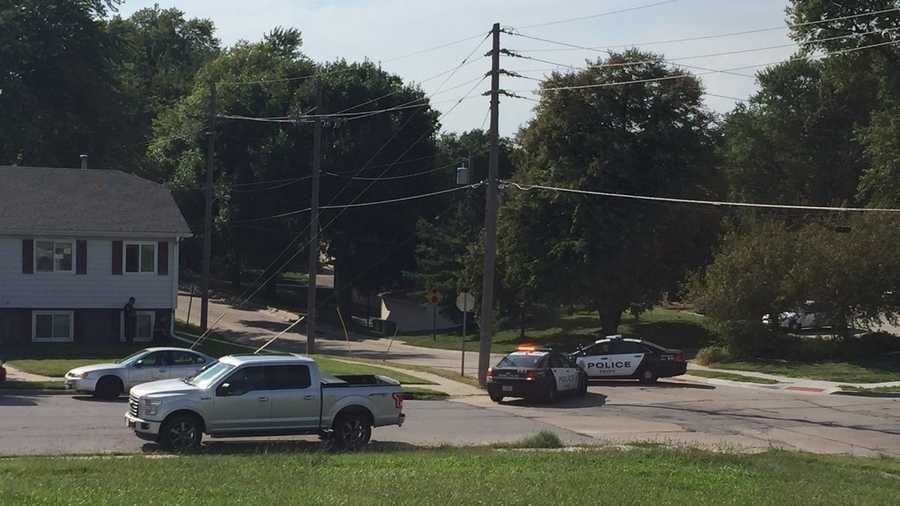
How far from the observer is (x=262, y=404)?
19.3 meters

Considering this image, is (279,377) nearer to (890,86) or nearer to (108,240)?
(108,240)

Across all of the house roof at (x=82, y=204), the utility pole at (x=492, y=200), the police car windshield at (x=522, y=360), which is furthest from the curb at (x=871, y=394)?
the house roof at (x=82, y=204)

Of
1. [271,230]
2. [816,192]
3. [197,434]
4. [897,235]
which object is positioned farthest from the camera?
[816,192]

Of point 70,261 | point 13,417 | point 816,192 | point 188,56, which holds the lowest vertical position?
point 13,417

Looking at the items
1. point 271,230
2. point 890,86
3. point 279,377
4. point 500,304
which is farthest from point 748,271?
point 271,230

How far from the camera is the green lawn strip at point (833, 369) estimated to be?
38.9 m

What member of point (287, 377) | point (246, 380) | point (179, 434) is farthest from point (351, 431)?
point (179, 434)

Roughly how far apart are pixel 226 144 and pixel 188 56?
57.5 meters

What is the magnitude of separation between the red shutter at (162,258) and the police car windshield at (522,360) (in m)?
19.9

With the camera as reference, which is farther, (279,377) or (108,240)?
(108,240)

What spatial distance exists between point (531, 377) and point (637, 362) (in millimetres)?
8214

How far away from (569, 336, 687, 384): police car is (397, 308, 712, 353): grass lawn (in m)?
16.9

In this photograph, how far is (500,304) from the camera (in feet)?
Answer: 200

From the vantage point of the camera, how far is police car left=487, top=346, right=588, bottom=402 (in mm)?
29625
